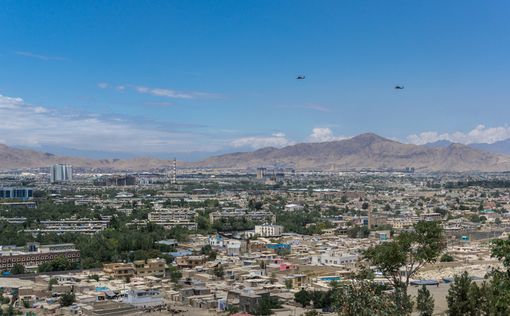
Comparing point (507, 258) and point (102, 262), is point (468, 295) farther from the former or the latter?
point (102, 262)

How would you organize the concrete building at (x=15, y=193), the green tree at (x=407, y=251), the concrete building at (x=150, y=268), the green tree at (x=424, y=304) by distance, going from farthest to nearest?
1. the concrete building at (x=15, y=193)
2. the concrete building at (x=150, y=268)
3. the green tree at (x=424, y=304)
4. the green tree at (x=407, y=251)

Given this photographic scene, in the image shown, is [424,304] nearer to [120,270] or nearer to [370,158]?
[120,270]

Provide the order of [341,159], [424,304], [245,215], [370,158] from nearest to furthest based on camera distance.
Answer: [424,304] < [245,215] < [370,158] < [341,159]

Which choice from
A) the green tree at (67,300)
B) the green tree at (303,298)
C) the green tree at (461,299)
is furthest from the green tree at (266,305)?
the green tree at (461,299)

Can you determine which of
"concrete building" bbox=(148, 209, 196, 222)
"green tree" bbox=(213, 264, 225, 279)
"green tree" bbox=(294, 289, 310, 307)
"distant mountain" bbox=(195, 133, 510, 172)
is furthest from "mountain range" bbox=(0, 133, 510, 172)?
"green tree" bbox=(294, 289, 310, 307)

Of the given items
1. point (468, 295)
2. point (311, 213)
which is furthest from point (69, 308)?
point (311, 213)

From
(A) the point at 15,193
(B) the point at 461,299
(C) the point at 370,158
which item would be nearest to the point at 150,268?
(B) the point at 461,299

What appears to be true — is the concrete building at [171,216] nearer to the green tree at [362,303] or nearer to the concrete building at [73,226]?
the concrete building at [73,226]
